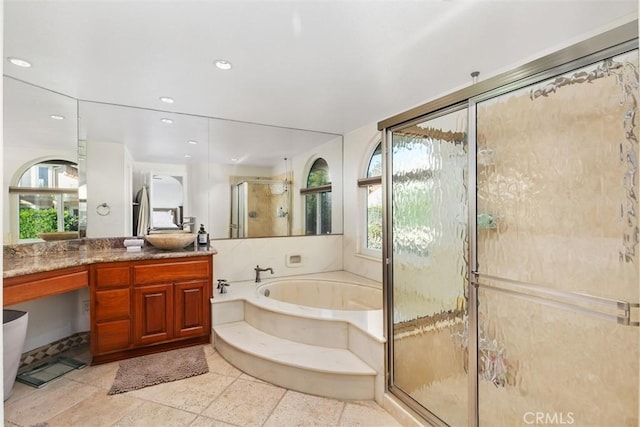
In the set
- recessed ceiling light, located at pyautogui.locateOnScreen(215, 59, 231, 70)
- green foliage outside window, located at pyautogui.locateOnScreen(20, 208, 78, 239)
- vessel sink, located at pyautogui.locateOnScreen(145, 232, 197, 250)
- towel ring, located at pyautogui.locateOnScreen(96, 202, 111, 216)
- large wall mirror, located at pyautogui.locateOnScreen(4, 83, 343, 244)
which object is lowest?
vessel sink, located at pyautogui.locateOnScreen(145, 232, 197, 250)

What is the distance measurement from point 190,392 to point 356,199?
2.63 m

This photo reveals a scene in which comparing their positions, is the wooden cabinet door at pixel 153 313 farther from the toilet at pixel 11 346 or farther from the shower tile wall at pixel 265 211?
the shower tile wall at pixel 265 211

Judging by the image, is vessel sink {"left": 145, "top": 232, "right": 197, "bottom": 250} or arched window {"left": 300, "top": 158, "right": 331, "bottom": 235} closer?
vessel sink {"left": 145, "top": 232, "right": 197, "bottom": 250}

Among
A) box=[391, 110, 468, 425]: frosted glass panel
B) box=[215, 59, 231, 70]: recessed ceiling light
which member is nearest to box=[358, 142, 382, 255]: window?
box=[391, 110, 468, 425]: frosted glass panel

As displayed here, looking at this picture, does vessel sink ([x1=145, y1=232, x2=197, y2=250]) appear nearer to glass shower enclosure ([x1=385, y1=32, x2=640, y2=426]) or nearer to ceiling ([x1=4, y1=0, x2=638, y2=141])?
ceiling ([x1=4, y1=0, x2=638, y2=141])

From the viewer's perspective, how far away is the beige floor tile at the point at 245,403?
76.7 inches

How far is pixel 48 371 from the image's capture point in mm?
2461

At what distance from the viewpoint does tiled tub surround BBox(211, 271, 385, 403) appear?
7.00 feet

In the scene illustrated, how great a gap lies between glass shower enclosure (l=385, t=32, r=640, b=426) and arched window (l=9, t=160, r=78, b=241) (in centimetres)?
297

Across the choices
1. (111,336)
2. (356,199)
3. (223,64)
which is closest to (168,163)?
(223,64)

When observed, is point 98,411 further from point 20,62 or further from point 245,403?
point 20,62

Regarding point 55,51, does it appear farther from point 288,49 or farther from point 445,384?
point 445,384

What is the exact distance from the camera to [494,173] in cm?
152

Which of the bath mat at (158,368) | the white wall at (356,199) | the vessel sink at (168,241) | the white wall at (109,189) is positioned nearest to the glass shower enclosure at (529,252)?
the bath mat at (158,368)
